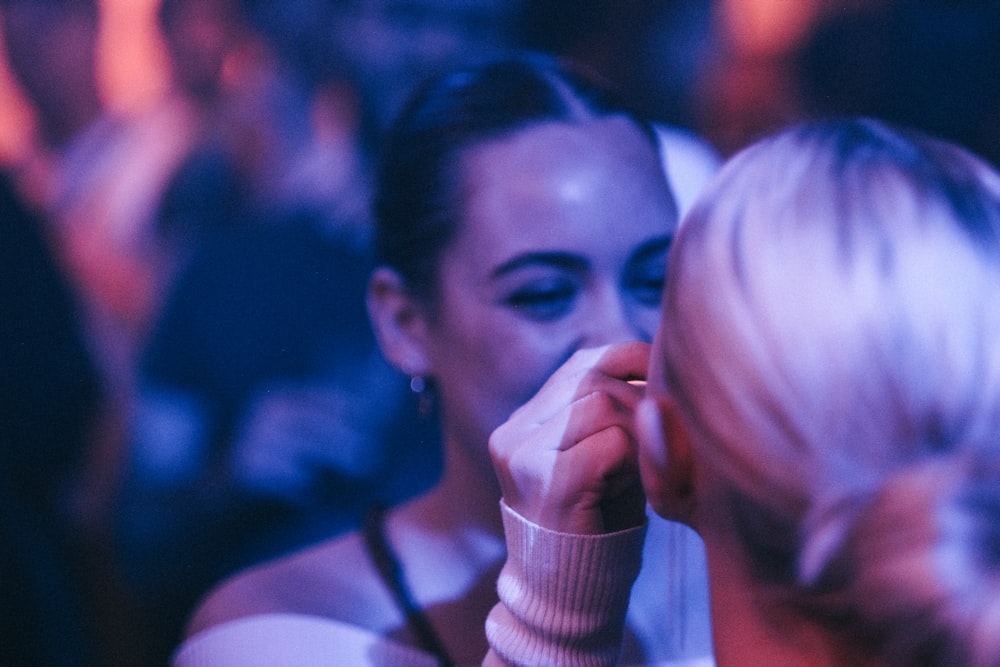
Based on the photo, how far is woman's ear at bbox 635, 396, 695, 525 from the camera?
0.50m

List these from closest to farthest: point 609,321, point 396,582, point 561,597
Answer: point 561,597 → point 609,321 → point 396,582

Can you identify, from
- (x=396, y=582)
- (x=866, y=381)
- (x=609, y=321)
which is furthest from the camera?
(x=396, y=582)

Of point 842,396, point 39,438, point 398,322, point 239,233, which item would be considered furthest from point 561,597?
point 39,438

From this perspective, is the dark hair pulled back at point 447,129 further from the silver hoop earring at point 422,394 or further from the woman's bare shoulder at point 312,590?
the woman's bare shoulder at point 312,590

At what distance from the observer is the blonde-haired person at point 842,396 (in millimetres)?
401

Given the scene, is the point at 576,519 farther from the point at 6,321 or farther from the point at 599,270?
the point at 6,321

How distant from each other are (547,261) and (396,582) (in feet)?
1.30

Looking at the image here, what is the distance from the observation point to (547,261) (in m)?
0.80

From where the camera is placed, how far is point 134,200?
963 mm

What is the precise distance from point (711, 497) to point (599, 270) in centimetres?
34

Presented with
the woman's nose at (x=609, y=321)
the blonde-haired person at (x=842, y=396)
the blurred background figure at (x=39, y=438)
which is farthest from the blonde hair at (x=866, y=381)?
the blurred background figure at (x=39, y=438)

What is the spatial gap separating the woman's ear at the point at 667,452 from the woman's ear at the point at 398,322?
415 mm

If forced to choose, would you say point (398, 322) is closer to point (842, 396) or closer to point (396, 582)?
point (396, 582)

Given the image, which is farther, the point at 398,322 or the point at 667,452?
the point at 398,322
